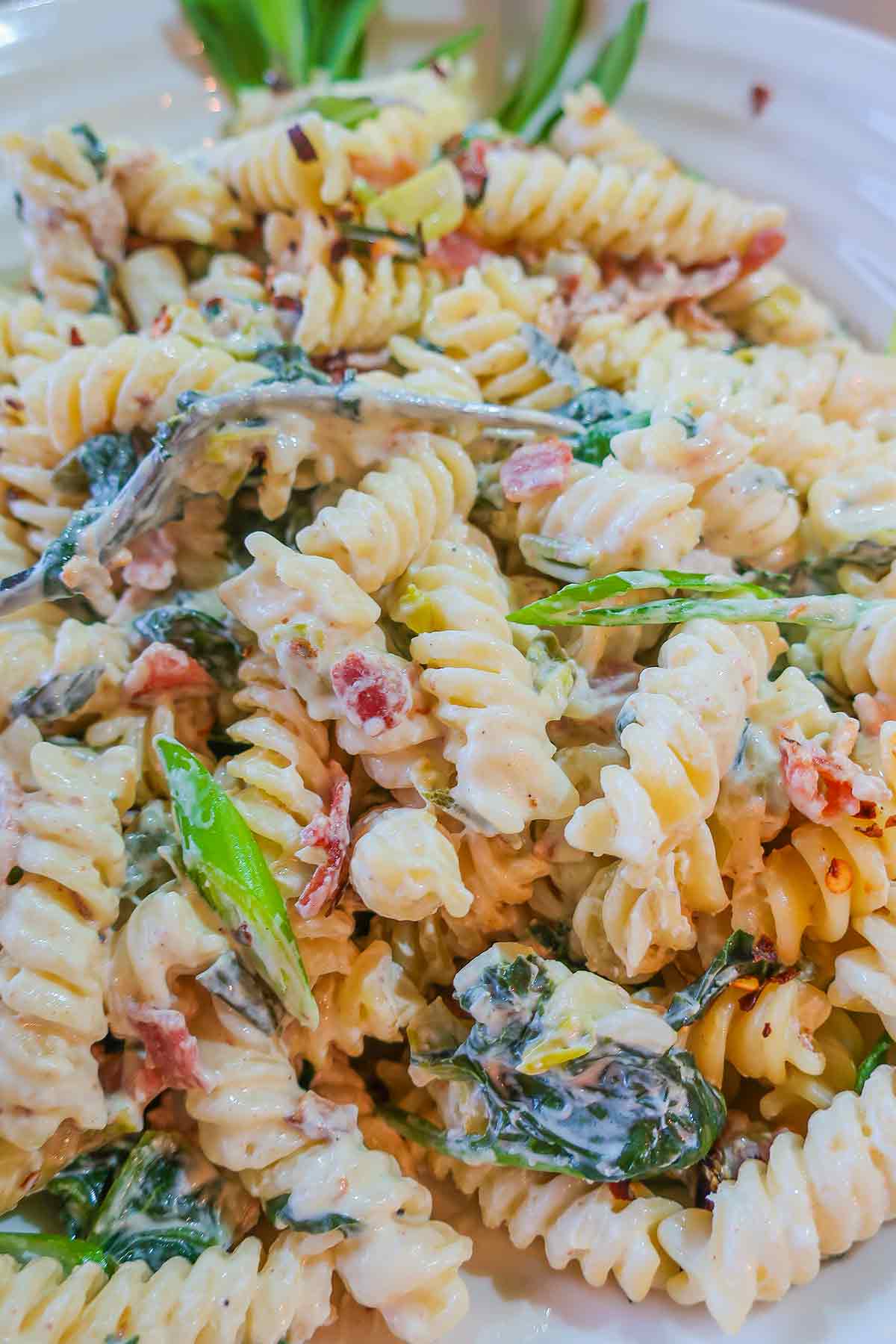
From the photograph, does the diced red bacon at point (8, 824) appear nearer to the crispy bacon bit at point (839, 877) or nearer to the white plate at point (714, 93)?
the crispy bacon bit at point (839, 877)

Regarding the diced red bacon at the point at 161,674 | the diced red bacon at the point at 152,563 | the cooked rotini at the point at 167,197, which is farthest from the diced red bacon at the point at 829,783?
the cooked rotini at the point at 167,197

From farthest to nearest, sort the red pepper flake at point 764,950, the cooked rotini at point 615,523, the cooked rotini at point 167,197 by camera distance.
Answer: the cooked rotini at point 167,197 < the cooked rotini at point 615,523 < the red pepper flake at point 764,950

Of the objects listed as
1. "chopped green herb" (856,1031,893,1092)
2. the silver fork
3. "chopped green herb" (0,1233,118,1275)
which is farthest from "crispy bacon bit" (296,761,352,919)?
"chopped green herb" (856,1031,893,1092)

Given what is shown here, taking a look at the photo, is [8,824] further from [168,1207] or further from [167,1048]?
[168,1207]

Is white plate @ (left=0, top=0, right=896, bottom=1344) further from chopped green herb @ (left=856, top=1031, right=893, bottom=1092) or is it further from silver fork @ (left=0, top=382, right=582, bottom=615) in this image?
chopped green herb @ (left=856, top=1031, right=893, bottom=1092)

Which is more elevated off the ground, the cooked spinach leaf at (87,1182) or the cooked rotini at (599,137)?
the cooked rotini at (599,137)

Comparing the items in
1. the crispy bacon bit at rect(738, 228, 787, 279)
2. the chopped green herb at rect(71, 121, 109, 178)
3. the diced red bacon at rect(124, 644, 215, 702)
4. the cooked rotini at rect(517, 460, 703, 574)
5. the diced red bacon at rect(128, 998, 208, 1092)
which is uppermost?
the chopped green herb at rect(71, 121, 109, 178)

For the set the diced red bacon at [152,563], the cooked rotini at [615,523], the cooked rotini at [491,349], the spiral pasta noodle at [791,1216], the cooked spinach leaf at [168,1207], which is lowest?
the cooked spinach leaf at [168,1207]
